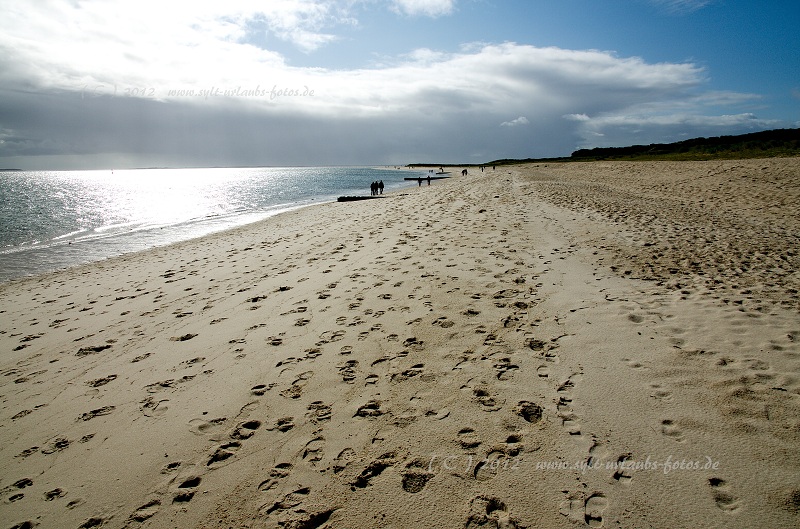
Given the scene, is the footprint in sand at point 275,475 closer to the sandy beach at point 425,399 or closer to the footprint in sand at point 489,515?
the sandy beach at point 425,399

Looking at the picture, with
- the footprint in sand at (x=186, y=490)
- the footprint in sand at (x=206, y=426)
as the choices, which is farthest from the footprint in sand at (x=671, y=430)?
the footprint in sand at (x=206, y=426)

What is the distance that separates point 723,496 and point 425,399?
8.18 feet

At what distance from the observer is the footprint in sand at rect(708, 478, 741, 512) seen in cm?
257

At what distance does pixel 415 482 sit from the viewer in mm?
2969

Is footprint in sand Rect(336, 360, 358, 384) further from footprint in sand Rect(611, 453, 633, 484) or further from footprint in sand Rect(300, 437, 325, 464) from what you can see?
footprint in sand Rect(611, 453, 633, 484)

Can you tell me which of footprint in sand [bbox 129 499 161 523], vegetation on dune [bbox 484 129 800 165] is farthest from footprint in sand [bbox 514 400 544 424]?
vegetation on dune [bbox 484 129 800 165]

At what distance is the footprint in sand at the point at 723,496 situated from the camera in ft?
8.45

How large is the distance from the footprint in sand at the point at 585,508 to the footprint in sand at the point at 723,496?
2.60ft

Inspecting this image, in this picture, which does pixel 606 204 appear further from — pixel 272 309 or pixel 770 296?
pixel 272 309

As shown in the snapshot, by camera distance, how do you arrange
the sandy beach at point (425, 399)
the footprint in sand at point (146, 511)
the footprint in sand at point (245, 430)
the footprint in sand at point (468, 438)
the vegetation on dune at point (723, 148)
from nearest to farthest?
1. the sandy beach at point (425, 399)
2. the footprint in sand at point (146, 511)
3. the footprint in sand at point (468, 438)
4. the footprint in sand at point (245, 430)
5. the vegetation on dune at point (723, 148)

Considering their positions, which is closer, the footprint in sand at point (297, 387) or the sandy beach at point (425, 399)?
the sandy beach at point (425, 399)

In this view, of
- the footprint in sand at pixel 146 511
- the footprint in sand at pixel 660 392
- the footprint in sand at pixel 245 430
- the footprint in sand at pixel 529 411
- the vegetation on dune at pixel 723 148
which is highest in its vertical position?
the vegetation on dune at pixel 723 148

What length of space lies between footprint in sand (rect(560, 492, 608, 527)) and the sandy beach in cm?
2

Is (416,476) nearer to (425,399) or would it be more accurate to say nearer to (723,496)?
(425,399)
